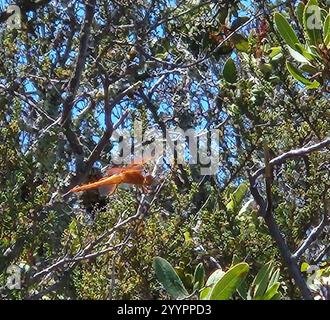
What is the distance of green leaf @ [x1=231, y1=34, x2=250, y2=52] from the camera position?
3.25 meters

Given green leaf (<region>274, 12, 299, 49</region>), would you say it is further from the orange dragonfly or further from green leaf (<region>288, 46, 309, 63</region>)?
the orange dragonfly

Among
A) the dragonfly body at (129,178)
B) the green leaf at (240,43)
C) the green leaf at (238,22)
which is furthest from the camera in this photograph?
the green leaf at (238,22)

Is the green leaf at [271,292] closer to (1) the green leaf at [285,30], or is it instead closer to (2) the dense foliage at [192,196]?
(2) the dense foliage at [192,196]

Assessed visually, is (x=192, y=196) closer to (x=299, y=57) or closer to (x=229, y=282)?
(x=299, y=57)

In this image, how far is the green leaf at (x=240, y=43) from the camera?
325cm

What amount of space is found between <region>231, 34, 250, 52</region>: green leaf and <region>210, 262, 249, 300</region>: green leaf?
1321mm

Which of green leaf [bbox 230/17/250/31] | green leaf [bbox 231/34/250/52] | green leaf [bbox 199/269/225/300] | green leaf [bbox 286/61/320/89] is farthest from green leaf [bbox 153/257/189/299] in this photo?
green leaf [bbox 230/17/250/31]

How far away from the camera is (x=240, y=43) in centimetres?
338

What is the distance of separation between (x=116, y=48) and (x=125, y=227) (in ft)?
5.45

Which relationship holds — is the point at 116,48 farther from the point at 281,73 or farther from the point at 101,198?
the point at 281,73

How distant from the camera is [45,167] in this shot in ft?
9.23

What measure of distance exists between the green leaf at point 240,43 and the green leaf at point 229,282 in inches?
52.0

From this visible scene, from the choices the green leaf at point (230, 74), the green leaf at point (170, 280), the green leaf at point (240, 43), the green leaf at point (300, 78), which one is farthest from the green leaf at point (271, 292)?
the green leaf at point (240, 43)

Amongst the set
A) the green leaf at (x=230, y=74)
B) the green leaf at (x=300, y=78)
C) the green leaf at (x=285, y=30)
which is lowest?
the green leaf at (x=300, y=78)
